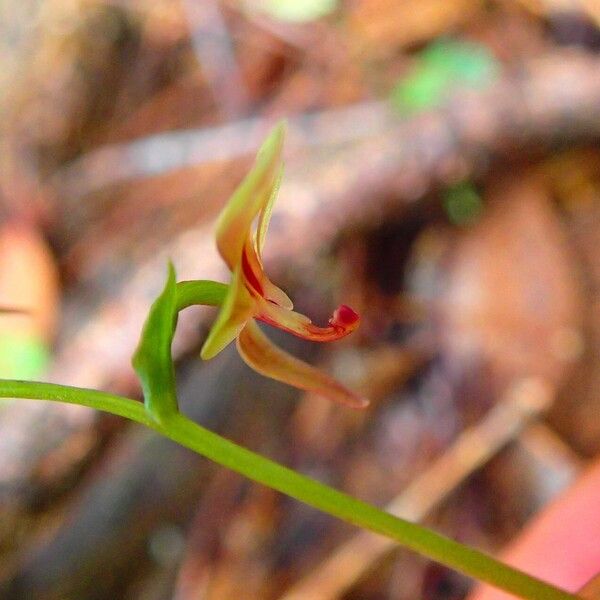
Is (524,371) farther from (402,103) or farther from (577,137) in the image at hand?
(402,103)

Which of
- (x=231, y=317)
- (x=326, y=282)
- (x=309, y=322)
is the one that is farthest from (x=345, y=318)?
(x=326, y=282)

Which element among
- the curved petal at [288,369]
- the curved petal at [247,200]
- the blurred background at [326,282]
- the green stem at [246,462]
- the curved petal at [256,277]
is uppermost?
the curved petal at [247,200]

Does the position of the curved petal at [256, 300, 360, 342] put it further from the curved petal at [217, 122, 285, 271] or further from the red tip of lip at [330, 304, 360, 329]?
the curved petal at [217, 122, 285, 271]

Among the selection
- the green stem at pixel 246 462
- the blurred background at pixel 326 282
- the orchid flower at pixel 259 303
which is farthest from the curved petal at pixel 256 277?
the blurred background at pixel 326 282

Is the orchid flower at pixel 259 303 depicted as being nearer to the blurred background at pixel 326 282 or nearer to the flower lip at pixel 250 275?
the flower lip at pixel 250 275

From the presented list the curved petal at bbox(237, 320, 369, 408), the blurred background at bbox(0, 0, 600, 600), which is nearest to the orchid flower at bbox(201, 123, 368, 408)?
the curved petal at bbox(237, 320, 369, 408)

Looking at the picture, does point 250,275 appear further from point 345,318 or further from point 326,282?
point 326,282

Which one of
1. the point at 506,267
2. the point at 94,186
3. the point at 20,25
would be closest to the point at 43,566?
the point at 94,186
